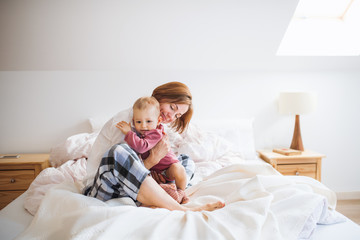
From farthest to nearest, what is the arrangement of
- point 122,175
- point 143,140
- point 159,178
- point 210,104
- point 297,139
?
point 210,104, point 297,139, point 159,178, point 143,140, point 122,175

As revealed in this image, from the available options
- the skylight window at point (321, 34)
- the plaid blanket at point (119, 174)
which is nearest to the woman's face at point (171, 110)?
the plaid blanket at point (119, 174)

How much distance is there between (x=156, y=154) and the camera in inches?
54.5

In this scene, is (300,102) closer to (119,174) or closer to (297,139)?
(297,139)

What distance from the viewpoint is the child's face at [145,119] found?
137cm

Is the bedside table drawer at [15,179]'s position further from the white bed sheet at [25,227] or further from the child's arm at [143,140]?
the child's arm at [143,140]

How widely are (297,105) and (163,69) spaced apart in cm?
136

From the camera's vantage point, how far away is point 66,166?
1.87 metres

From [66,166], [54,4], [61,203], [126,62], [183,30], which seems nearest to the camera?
[61,203]

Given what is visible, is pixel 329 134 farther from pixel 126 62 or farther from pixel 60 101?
pixel 60 101

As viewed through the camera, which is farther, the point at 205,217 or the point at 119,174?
the point at 119,174

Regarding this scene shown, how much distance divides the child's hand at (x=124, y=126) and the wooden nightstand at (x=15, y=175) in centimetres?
134

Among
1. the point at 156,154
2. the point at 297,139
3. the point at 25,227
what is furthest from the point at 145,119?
the point at 297,139

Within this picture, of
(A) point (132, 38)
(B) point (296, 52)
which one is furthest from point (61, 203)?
(B) point (296, 52)

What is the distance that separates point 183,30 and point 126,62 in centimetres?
65
